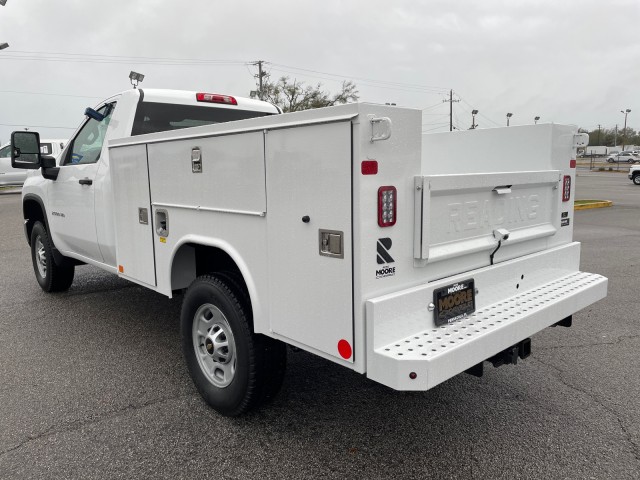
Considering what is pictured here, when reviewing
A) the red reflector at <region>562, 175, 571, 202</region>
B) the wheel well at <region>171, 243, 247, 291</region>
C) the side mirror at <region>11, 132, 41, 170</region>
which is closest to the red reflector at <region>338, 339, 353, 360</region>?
the wheel well at <region>171, 243, 247, 291</region>

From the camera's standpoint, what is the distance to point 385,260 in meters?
2.46

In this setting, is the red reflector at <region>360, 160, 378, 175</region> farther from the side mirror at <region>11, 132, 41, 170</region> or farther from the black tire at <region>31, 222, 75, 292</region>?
the black tire at <region>31, 222, 75, 292</region>

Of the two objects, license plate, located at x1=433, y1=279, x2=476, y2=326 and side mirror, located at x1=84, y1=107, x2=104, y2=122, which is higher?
side mirror, located at x1=84, y1=107, x2=104, y2=122

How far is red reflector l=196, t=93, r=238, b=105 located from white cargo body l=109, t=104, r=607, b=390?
1.22 meters

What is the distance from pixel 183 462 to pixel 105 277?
494 centimetres

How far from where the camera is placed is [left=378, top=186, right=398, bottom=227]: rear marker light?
239 cm

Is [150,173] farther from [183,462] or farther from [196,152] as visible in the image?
[183,462]

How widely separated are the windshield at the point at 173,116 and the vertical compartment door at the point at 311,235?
216 cm

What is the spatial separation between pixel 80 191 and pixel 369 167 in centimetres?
346

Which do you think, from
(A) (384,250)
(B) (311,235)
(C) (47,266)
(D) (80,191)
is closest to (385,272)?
(A) (384,250)

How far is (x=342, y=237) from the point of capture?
2.39 m

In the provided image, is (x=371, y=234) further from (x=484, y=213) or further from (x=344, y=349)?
(x=484, y=213)

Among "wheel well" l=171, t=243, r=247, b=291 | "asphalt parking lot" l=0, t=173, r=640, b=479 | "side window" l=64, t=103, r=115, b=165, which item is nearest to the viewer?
"asphalt parking lot" l=0, t=173, r=640, b=479

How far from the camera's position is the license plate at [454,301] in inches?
107
